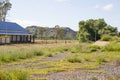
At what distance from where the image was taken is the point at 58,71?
1930cm

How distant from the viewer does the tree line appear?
75.0m

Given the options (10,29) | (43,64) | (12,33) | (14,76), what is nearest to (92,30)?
(10,29)

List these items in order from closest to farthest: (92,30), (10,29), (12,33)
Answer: (12,33) < (10,29) < (92,30)

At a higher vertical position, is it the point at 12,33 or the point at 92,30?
the point at 92,30

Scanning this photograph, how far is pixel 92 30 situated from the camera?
7600 cm

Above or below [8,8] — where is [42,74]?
below

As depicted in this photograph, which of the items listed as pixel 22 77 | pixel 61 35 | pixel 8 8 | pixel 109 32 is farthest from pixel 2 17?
pixel 22 77

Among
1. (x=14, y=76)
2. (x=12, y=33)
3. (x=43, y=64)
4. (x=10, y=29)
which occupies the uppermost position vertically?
(x=10, y=29)

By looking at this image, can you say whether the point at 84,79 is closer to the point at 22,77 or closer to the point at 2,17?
the point at 22,77

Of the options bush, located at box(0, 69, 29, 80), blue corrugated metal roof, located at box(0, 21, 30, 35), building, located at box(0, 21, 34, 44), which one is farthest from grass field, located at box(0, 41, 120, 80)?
blue corrugated metal roof, located at box(0, 21, 30, 35)

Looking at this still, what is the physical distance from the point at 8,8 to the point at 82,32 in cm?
1900

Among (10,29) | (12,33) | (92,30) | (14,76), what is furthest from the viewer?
(92,30)

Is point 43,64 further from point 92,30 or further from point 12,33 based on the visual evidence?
point 92,30

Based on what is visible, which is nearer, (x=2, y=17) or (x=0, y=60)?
(x=0, y=60)
